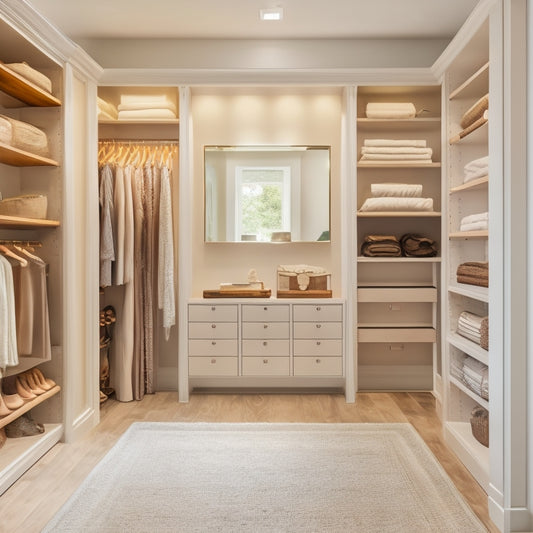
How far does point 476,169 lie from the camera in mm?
2906

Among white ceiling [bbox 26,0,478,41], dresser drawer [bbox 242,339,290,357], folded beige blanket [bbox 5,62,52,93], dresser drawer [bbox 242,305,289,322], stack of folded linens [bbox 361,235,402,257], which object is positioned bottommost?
dresser drawer [bbox 242,339,290,357]

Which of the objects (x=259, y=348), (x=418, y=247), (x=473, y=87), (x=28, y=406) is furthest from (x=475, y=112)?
(x=28, y=406)

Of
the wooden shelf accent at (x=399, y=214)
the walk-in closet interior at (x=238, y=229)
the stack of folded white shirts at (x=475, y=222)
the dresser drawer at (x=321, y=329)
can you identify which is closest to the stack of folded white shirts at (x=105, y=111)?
the walk-in closet interior at (x=238, y=229)

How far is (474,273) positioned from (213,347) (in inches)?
79.1

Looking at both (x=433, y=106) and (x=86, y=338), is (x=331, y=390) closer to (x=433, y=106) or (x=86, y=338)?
(x=86, y=338)

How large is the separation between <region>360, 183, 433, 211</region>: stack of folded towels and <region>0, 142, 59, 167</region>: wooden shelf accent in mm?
2243

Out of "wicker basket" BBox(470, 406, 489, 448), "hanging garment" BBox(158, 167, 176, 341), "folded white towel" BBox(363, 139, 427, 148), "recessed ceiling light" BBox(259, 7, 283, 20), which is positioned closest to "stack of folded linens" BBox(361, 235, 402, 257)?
"folded white towel" BBox(363, 139, 427, 148)

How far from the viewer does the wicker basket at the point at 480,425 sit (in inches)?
107

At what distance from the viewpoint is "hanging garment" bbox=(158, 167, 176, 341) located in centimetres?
399

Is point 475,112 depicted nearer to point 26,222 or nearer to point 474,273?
point 474,273

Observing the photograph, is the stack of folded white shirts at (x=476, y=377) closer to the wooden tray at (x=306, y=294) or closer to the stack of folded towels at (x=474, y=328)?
the stack of folded towels at (x=474, y=328)

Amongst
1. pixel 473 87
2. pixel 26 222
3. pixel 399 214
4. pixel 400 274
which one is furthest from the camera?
pixel 400 274

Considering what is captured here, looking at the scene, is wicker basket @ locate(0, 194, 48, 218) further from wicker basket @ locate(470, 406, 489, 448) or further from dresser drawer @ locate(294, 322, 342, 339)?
wicker basket @ locate(470, 406, 489, 448)

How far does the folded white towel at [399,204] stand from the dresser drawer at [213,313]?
1303 mm
